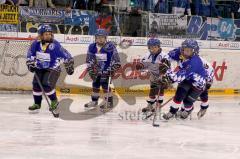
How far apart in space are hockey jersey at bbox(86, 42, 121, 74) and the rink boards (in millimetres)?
2263

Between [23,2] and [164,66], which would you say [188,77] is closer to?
[164,66]

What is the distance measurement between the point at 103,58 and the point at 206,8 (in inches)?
233

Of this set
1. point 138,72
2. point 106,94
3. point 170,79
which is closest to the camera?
point 170,79

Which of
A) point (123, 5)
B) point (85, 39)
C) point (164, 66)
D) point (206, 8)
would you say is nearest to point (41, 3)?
point (85, 39)

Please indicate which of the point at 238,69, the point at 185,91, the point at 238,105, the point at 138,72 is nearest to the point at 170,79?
the point at 185,91

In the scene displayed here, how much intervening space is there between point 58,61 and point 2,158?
146 inches

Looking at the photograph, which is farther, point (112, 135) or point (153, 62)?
point (153, 62)

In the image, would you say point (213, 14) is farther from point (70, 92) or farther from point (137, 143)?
point (137, 143)

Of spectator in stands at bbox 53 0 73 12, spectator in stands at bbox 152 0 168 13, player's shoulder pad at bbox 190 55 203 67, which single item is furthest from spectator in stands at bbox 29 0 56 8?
player's shoulder pad at bbox 190 55 203 67

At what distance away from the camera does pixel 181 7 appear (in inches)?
585

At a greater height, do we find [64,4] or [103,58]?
[64,4]

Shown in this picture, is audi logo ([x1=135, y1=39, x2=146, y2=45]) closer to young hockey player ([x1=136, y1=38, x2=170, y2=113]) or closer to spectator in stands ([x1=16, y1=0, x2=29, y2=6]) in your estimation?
spectator in stands ([x1=16, y1=0, x2=29, y2=6])

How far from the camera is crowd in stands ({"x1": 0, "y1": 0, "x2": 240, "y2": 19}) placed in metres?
13.3

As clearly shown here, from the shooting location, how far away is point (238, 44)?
14219 mm
